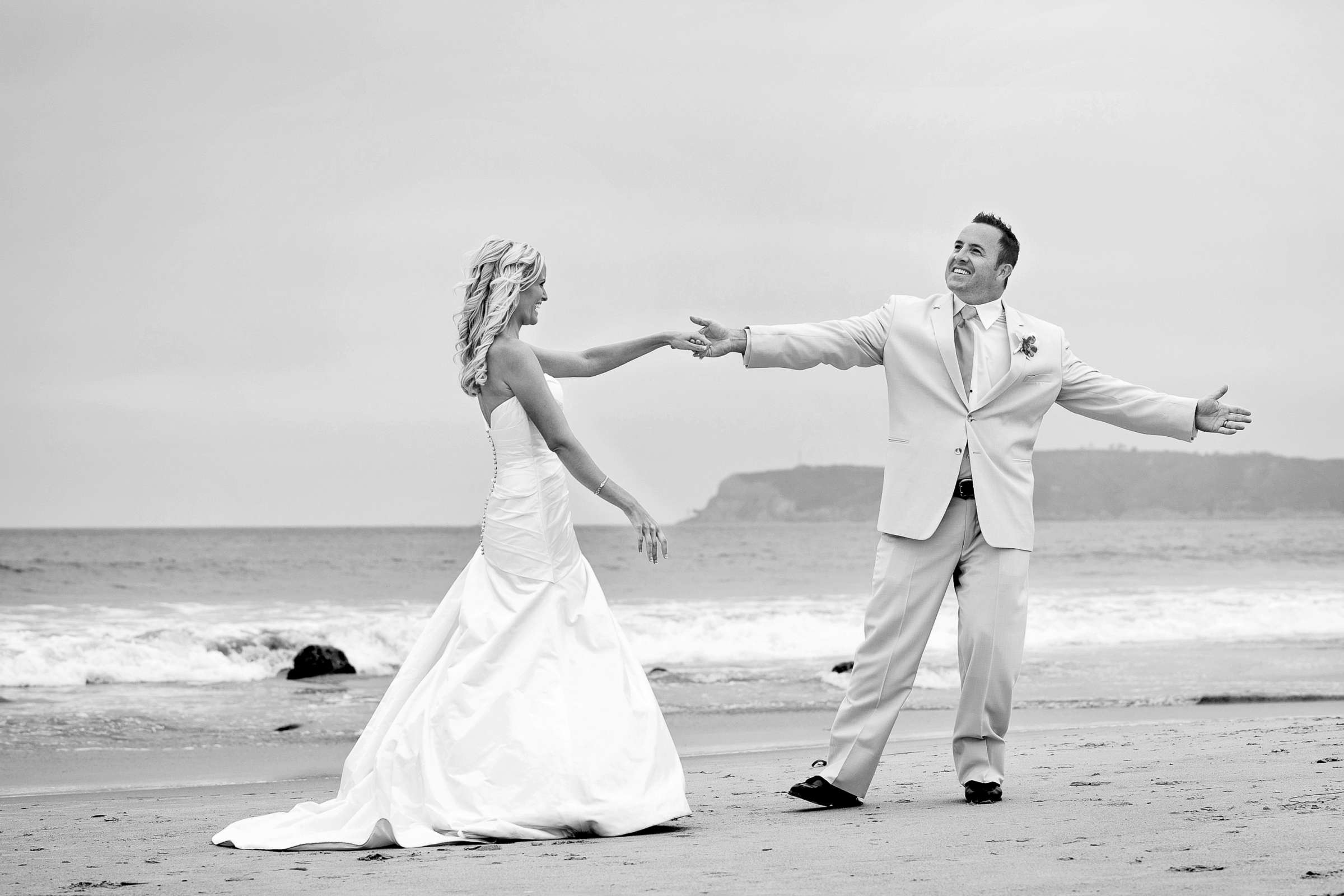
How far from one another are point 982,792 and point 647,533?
1.60m

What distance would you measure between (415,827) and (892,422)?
218 centimetres

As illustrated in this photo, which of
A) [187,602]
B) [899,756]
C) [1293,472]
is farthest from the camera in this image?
[1293,472]

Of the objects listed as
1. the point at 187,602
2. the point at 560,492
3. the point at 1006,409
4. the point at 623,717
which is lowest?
the point at 187,602

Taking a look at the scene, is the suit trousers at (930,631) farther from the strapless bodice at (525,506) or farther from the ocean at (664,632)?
the ocean at (664,632)

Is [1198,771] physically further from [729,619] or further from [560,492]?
[729,619]

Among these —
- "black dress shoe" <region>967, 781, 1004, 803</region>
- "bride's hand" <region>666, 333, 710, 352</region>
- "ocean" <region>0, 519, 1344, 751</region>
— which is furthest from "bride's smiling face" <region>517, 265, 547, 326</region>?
"ocean" <region>0, 519, 1344, 751</region>

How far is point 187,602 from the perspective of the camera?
85.4 feet

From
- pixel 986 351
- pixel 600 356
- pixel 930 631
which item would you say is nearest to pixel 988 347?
pixel 986 351

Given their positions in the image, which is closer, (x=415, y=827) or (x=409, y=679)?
(x=415, y=827)

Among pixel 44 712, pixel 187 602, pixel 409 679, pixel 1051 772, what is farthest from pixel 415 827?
pixel 187 602

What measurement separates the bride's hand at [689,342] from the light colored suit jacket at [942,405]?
0.17 metres

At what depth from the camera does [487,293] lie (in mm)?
4617

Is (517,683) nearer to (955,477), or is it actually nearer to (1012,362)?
(955,477)

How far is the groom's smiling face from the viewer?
4.77 meters
